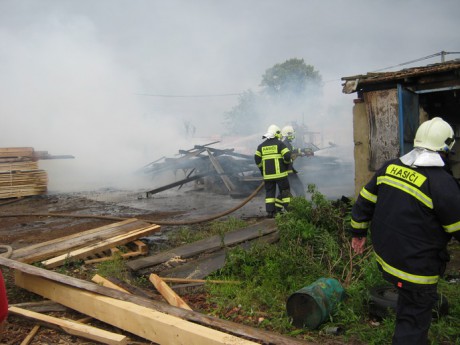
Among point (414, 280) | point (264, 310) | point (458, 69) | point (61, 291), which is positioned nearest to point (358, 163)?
point (458, 69)

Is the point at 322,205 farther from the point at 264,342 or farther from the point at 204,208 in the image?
the point at 204,208

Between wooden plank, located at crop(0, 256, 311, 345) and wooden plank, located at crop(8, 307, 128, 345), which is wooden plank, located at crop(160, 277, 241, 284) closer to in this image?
wooden plank, located at crop(0, 256, 311, 345)

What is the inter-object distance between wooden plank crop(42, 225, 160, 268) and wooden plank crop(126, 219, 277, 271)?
0.61 m

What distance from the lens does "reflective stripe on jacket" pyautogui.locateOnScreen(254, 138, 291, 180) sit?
6.77 m

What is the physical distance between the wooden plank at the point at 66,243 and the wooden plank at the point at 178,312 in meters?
0.72

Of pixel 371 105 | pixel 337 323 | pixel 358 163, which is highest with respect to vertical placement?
pixel 371 105

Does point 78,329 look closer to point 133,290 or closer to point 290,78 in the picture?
point 133,290

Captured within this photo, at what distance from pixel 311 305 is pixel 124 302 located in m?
1.54

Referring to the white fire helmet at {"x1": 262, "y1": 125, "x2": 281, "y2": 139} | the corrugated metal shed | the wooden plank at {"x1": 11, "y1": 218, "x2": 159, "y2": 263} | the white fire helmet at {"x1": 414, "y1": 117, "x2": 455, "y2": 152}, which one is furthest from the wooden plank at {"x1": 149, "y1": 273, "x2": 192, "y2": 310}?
the corrugated metal shed

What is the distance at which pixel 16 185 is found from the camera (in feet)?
37.4

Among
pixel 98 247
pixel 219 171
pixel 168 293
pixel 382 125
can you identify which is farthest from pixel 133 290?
pixel 219 171

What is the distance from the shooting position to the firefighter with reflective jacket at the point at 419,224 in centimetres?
213

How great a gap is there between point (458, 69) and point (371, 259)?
314 centimetres

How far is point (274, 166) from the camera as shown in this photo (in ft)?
22.4
